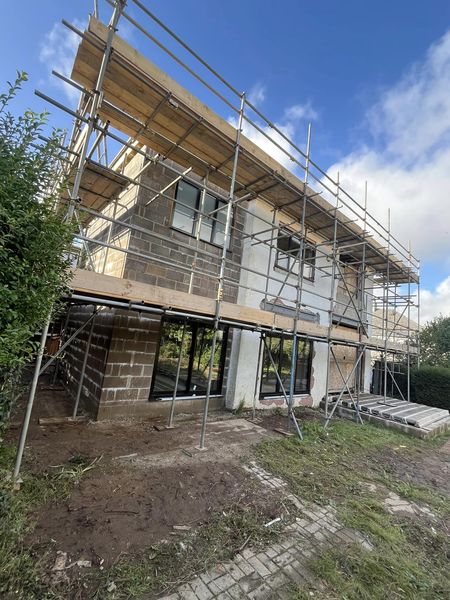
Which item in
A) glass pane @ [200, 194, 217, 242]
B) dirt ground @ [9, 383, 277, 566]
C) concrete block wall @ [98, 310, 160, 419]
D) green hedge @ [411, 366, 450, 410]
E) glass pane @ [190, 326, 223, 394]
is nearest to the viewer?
dirt ground @ [9, 383, 277, 566]

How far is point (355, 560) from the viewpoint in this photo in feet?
9.27

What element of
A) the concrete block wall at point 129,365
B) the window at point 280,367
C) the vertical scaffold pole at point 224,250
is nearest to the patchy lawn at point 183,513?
the concrete block wall at point 129,365

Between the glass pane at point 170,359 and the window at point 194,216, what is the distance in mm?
2527

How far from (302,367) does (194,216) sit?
6497 millimetres

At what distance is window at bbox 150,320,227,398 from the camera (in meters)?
6.95

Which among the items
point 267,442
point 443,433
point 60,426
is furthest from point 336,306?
point 60,426

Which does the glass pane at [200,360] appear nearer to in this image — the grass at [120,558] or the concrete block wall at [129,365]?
the concrete block wall at [129,365]

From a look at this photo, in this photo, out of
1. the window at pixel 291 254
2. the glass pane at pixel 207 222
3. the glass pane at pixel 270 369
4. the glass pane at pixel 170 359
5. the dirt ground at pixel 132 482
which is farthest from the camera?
the window at pixel 291 254

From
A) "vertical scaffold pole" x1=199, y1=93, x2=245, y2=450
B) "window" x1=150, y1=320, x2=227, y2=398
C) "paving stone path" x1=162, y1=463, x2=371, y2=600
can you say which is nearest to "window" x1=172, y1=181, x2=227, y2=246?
"vertical scaffold pole" x1=199, y1=93, x2=245, y2=450

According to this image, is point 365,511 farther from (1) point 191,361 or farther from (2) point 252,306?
(2) point 252,306

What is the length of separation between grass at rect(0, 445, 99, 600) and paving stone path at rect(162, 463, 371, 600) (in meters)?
1.07

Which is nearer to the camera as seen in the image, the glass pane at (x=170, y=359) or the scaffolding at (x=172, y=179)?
the scaffolding at (x=172, y=179)

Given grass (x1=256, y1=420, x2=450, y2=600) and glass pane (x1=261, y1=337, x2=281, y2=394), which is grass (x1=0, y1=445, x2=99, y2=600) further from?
glass pane (x1=261, y1=337, x2=281, y2=394)

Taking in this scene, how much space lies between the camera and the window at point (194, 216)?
7.26 meters
